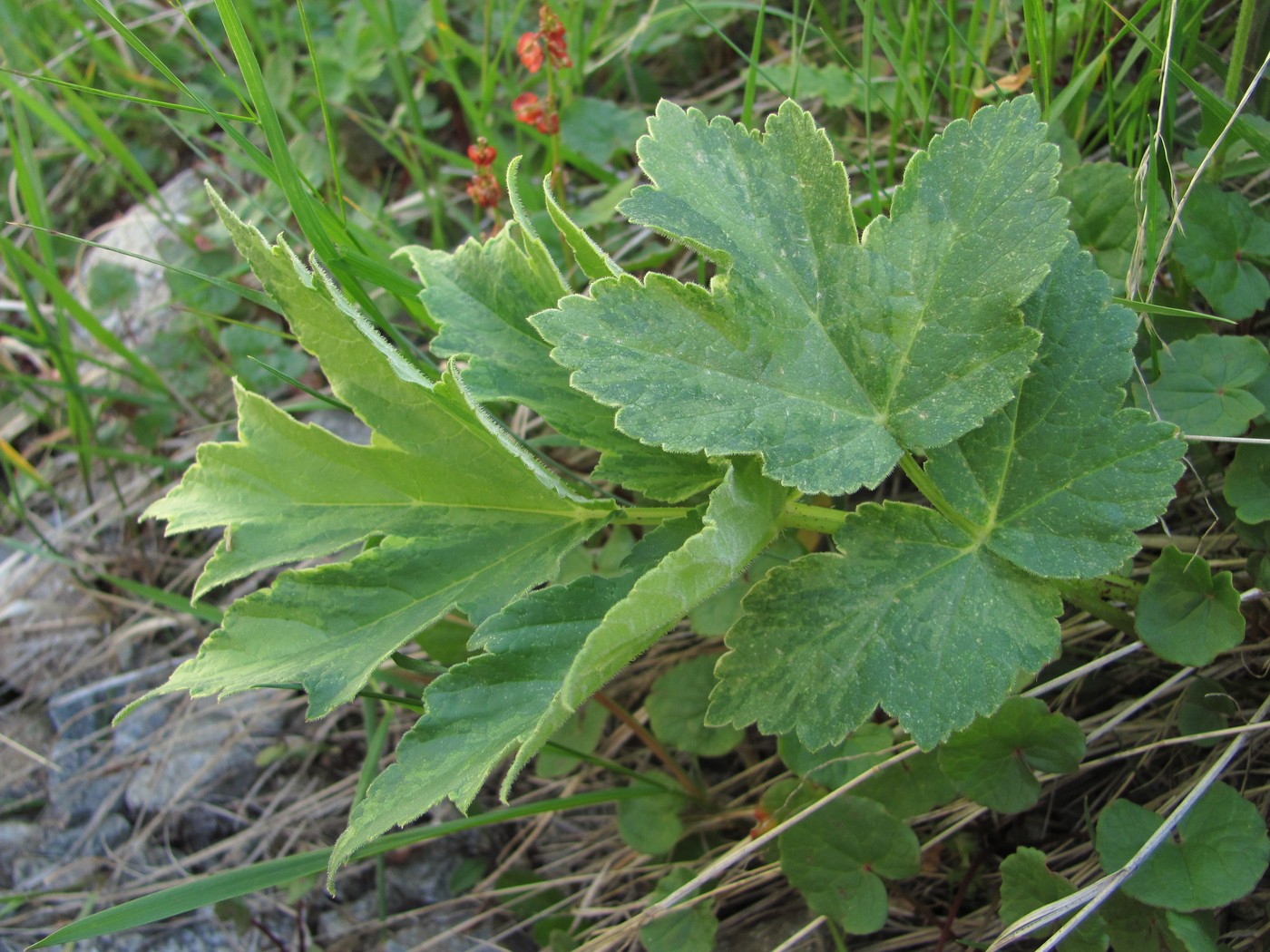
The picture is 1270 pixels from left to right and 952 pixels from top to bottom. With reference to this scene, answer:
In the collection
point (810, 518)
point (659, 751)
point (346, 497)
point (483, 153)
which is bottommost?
point (659, 751)

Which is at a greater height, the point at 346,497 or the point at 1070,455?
the point at 346,497

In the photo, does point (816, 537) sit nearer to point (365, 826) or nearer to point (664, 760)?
point (664, 760)

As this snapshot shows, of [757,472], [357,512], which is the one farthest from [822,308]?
[357,512]

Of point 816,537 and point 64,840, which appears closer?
point 816,537

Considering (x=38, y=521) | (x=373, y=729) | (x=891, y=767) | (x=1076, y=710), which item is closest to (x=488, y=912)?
(x=373, y=729)

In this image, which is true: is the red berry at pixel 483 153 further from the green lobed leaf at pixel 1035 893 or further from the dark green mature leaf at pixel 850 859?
the green lobed leaf at pixel 1035 893

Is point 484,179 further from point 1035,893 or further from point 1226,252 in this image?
point 1035,893

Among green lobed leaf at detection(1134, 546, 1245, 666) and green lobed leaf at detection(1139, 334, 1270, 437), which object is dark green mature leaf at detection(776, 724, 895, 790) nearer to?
green lobed leaf at detection(1134, 546, 1245, 666)
